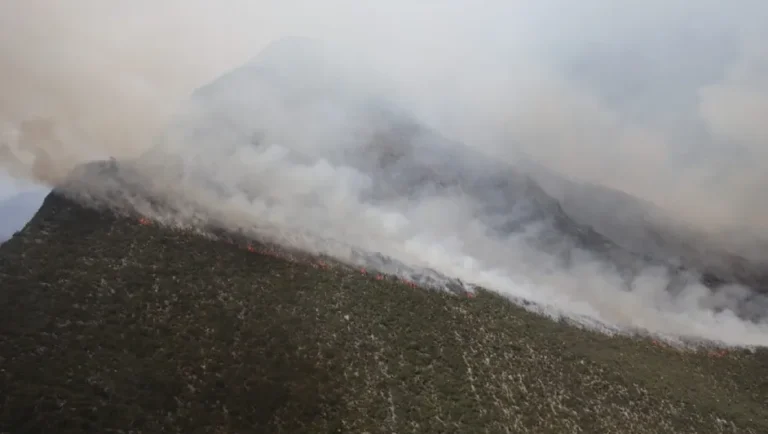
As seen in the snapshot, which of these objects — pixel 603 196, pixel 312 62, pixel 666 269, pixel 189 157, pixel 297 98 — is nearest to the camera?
pixel 189 157

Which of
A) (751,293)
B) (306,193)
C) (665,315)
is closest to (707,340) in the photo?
(665,315)

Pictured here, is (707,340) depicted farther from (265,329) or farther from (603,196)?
(265,329)

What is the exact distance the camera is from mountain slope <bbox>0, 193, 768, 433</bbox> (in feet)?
52.1

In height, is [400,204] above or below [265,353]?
above

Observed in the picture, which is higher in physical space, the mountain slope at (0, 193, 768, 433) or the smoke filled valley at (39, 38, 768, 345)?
the smoke filled valley at (39, 38, 768, 345)

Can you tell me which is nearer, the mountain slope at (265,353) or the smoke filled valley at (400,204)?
the mountain slope at (265,353)

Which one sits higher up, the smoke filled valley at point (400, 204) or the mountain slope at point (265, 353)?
the smoke filled valley at point (400, 204)

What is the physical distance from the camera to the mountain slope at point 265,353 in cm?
1587

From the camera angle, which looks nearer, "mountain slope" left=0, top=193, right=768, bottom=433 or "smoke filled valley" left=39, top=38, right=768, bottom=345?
"mountain slope" left=0, top=193, right=768, bottom=433

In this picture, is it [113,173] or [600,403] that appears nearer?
[113,173]

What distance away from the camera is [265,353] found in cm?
1902

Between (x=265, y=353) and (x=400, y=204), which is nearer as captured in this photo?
(x=265, y=353)

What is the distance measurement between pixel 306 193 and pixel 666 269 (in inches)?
1192

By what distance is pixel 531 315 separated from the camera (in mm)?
28812
